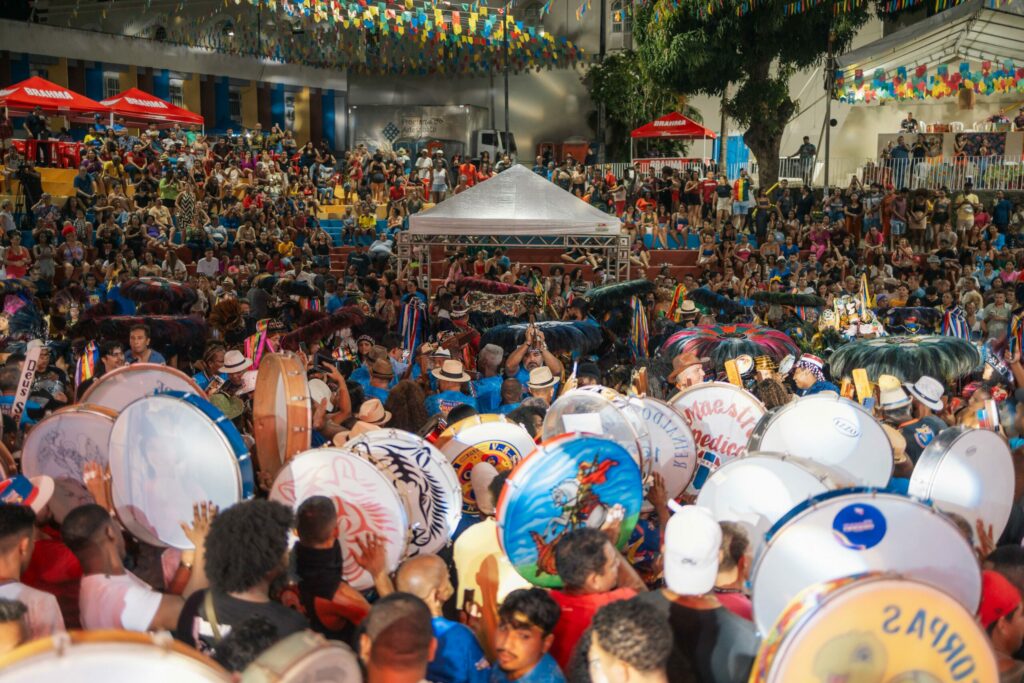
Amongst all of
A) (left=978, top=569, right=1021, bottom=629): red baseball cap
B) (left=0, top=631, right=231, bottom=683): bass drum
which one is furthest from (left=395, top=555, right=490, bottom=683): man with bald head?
(left=978, top=569, right=1021, bottom=629): red baseball cap

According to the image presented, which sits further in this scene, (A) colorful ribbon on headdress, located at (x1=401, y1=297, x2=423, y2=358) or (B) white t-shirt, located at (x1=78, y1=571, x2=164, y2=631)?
(A) colorful ribbon on headdress, located at (x1=401, y1=297, x2=423, y2=358)

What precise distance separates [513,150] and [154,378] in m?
29.9

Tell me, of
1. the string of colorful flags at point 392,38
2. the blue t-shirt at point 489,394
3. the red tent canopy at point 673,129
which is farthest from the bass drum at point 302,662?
the string of colorful flags at point 392,38

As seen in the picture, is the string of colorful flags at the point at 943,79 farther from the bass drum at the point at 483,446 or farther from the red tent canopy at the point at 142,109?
the bass drum at the point at 483,446

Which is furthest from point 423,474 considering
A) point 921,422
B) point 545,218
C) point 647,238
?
point 647,238

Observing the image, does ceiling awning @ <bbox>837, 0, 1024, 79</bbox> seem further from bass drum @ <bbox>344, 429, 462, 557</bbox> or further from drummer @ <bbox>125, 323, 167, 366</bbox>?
bass drum @ <bbox>344, 429, 462, 557</bbox>

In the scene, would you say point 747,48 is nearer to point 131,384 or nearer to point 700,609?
point 131,384

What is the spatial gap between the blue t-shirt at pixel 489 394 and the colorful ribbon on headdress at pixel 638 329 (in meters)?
3.43

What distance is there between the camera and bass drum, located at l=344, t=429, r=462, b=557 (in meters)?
4.73

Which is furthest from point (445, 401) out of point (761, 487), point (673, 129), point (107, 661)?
point (673, 129)

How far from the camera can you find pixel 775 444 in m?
5.29

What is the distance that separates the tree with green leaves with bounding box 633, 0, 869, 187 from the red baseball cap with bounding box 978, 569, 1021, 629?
22252 millimetres

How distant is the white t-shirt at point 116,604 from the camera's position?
3.57 metres

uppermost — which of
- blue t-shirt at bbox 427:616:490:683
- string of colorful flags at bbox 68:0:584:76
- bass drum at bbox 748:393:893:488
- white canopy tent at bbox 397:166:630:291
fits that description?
string of colorful flags at bbox 68:0:584:76
